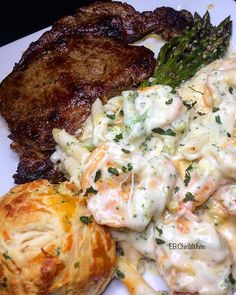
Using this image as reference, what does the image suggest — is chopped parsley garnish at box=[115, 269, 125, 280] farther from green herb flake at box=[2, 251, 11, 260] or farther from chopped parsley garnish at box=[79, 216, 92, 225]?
green herb flake at box=[2, 251, 11, 260]

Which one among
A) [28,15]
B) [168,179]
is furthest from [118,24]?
[168,179]

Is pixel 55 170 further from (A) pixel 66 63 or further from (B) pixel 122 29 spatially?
(B) pixel 122 29

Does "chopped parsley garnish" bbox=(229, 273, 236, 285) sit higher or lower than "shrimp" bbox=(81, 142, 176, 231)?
lower

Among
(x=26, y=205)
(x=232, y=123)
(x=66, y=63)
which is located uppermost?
(x=66, y=63)

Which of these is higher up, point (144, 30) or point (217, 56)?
point (144, 30)

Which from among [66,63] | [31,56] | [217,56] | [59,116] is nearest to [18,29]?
[31,56]

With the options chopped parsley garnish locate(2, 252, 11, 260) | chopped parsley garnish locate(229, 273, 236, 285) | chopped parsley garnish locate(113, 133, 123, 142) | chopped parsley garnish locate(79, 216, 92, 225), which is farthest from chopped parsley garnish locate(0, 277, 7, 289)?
chopped parsley garnish locate(229, 273, 236, 285)

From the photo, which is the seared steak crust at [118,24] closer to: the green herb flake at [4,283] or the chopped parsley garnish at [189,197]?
the chopped parsley garnish at [189,197]
